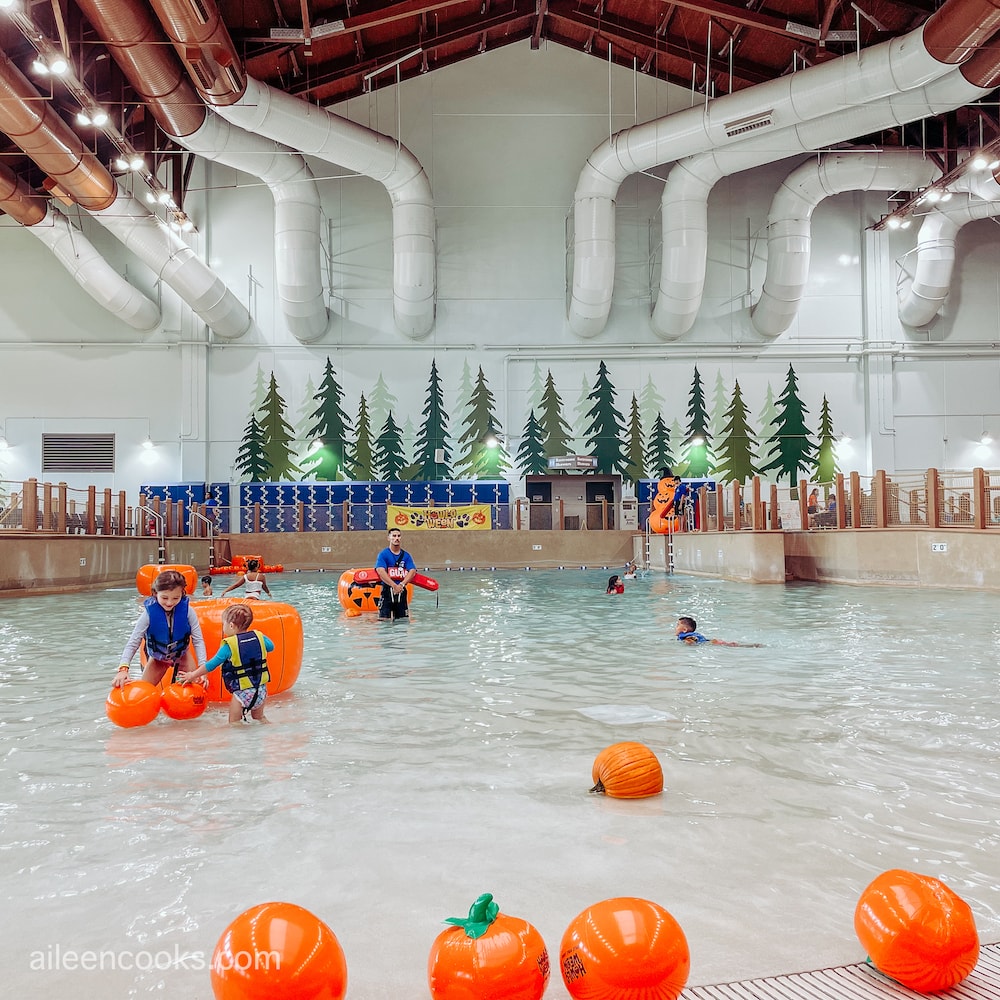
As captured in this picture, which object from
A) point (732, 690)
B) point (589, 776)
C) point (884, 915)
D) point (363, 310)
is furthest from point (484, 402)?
point (884, 915)

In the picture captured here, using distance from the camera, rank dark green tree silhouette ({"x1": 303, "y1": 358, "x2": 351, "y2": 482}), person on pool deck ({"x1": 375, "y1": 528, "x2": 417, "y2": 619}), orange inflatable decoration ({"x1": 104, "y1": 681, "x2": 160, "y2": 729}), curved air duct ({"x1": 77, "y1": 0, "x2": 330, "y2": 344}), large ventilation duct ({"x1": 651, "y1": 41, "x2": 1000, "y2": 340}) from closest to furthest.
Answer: orange inflatable decoration ({"x1": 104, "y1": 681, "x2": 160, "y2": 729})
person on pool deck ({"x1": 375, "y1": 528, "x2": 417, "y2": 619})
curved air duct ({"x1": 77, "y1": 0, "x2": 330, "y2": 344})
large ventilation duct ({"x1": 651, "y1": 41, "x2": 1000, "y2": 340})
dark green tree silhouette ({"x1": 303, "y1": 358, "x2": 351, "y2": 482})

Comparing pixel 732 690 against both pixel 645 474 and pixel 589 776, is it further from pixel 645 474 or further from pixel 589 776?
pixel 645 474

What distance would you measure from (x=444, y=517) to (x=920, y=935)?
2366 centimetres

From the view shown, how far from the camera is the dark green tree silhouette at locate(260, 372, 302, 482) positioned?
28.3 meters

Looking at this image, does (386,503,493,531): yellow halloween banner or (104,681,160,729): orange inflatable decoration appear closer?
(104,681,160,729): orange inflatable decoration

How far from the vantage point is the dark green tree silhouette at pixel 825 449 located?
94.2 feet

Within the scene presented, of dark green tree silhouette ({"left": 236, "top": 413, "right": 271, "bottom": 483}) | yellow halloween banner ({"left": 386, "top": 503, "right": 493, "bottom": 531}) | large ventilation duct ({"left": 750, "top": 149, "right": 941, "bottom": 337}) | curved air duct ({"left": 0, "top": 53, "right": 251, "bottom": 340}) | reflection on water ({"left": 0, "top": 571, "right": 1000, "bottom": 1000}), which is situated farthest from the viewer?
dark green tree silhouette ({"left": 236, "top": 413, "right": 271, "bottom": 483})

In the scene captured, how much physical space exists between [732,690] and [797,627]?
4.09 metres

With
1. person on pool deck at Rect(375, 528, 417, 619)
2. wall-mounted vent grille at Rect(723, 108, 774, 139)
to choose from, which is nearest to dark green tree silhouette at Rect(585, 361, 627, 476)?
wall-mounted vent grille at Rect(723, 108, 774, 139)

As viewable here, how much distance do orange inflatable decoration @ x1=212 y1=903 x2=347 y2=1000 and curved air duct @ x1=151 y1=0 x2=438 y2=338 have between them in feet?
49.6

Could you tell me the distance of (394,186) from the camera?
24.7 meters

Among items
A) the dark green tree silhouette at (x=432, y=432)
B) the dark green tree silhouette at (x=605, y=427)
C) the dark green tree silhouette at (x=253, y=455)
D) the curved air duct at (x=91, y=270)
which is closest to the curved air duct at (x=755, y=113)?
the dark green tree silhouette at (x=605, y=427)

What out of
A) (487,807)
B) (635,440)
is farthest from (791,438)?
(487,807)

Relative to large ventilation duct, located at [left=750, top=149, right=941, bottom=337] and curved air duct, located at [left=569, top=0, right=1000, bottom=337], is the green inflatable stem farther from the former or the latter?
large ventilation duct, located at [left=750, top=149, right=941, bottom=337]
